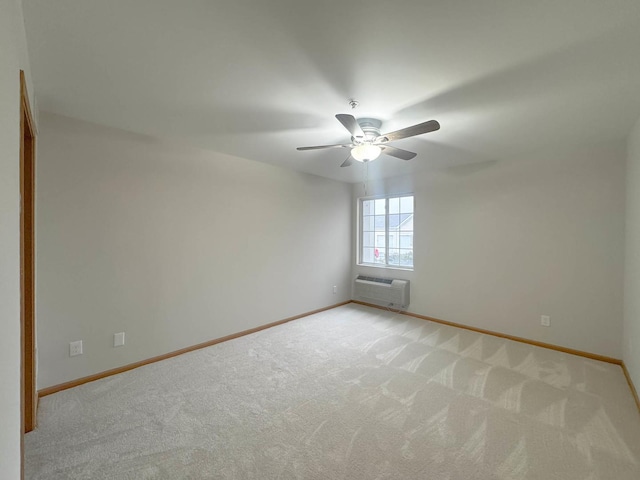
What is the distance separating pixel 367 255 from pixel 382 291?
0.89 meters

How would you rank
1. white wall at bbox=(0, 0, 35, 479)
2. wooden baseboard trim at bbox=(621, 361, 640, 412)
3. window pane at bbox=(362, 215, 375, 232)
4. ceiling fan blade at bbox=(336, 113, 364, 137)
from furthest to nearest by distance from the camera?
window pane at bbox=(362, 215, 375, 232) → wooden baseboard trim at bbox=(621, 361, 640, 412) → ceiling fan blade at bbox=(336, 113, 364, 137) → white wall at bbox=(0, 0, 35, 479)

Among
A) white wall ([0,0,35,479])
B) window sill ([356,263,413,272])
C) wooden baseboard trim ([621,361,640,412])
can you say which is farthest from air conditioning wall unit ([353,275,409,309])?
white wall ([0,0,35,479])

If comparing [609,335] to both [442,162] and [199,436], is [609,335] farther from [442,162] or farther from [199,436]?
[199,436]

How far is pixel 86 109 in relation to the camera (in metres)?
2.31

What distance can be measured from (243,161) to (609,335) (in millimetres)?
4671

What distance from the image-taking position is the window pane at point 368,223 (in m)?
5.37

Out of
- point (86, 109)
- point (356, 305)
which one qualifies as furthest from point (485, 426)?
point (86, 109)

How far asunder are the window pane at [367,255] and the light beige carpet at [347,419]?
7.61 feet

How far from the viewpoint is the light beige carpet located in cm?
167

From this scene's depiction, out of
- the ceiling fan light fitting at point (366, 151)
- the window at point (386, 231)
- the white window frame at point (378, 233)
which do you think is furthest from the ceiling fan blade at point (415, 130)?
the window at point (386, 231)

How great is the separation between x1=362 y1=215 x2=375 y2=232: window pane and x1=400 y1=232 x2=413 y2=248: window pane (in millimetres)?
678

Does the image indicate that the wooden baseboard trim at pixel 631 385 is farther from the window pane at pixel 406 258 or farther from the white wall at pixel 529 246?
the window pane at pixel 406 258

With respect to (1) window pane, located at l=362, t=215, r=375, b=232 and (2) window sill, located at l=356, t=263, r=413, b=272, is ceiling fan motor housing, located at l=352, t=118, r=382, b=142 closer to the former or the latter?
(2) window sill, located at l=356, t=263, r=413, b=272

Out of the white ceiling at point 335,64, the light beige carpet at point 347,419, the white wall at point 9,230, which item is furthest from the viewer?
the light beige carpet at point 347,419
